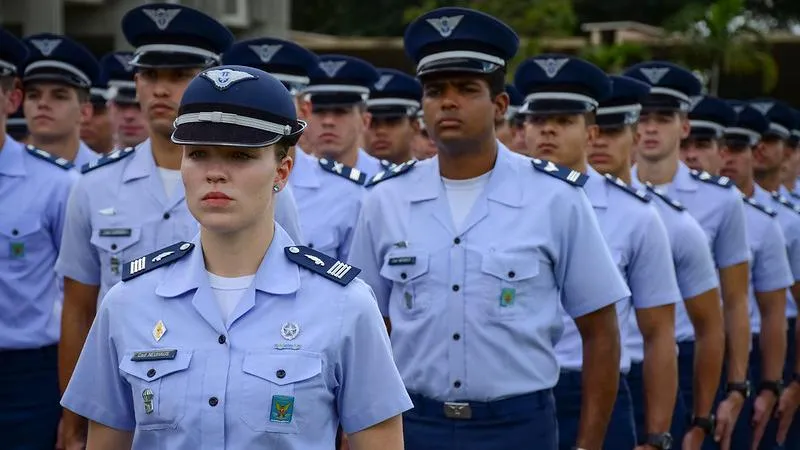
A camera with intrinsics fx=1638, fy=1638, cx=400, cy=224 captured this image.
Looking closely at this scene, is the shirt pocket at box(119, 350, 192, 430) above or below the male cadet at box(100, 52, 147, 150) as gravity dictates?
below

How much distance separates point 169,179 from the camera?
259 inches

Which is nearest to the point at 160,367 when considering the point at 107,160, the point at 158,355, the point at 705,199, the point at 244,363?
the point at 158,355

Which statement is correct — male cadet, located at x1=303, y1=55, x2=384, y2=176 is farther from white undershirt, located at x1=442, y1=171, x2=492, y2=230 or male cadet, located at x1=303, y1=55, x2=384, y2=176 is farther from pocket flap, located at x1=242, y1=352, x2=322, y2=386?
pocket flap, located at x1=242, y1=352, x2=322, y2=386

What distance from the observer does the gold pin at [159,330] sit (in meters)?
4.33

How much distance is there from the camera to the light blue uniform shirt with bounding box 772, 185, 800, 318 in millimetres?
11961

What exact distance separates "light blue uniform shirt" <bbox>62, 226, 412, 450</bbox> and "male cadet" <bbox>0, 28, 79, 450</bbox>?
9.78 feet

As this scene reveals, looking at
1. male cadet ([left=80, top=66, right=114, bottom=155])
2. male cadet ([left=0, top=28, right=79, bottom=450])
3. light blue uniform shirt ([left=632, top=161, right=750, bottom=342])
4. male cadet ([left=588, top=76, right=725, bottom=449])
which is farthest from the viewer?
male cadet ([left=80, top=66, right=114, bottom=155])

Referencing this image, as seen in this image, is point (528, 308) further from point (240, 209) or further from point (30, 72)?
point (30, 72)

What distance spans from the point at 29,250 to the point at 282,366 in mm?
Result: 3427

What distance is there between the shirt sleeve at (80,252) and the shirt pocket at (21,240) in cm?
81

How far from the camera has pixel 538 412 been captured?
6.19m

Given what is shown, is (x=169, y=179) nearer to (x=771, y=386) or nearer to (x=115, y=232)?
(x=115, y=232)

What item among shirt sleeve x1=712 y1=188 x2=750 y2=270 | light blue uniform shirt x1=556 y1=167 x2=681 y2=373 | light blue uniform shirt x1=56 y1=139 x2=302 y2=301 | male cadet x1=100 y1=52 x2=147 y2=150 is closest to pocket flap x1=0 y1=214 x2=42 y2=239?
light blue uniform shirt x1=56 y1=139 x2=302 y2=301

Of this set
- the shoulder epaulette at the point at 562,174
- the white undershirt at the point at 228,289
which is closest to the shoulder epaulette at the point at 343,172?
the shoulder epaulette at the point at 562,174
